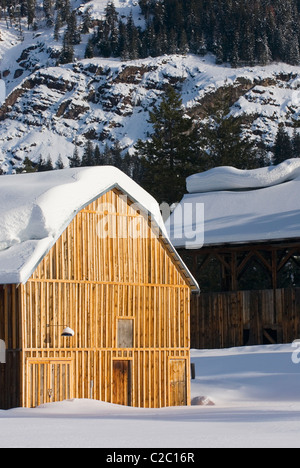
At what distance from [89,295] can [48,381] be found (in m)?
3.10

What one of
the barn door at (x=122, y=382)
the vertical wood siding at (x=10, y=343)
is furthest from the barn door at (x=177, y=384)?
the vertical wood siding at (x=10, y=343)

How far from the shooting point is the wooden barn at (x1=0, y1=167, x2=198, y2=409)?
29.4 m

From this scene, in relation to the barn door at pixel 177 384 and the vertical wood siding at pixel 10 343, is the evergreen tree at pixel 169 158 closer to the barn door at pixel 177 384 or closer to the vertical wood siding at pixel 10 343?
the barn door at pixel 177 384

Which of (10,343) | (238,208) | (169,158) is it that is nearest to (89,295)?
(10,343)

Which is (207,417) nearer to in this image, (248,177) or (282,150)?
(248,177)

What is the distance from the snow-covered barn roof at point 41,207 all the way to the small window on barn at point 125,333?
347 centimetres

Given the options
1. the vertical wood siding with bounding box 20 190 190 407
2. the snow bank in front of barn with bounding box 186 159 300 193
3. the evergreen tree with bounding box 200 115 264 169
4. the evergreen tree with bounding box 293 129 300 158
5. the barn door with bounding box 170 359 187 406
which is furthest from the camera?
the evergreen tree with bounding box 293 129 300 158

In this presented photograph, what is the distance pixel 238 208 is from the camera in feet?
156

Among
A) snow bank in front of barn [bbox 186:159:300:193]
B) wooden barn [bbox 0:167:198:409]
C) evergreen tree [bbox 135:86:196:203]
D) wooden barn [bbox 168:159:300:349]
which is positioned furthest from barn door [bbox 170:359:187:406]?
evergreen tree [bbox 135:86:196:203]

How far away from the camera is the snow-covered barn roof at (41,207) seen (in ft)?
96.5

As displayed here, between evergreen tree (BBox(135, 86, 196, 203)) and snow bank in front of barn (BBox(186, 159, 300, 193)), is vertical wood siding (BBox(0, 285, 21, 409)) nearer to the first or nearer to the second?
snow bank in front of barn (BBox(186, 159, 300, 193))

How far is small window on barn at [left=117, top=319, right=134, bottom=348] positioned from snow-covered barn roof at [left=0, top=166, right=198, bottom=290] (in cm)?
347
